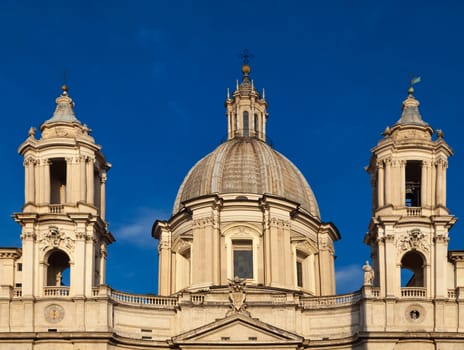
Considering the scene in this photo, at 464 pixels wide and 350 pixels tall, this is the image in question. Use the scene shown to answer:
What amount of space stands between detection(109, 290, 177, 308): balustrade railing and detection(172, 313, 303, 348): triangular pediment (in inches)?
97.6

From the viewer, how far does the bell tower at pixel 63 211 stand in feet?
222

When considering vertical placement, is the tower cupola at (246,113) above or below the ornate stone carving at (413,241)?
above

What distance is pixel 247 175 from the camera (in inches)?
3123

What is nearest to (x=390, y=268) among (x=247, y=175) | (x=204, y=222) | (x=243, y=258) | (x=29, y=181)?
(x=243, y=258)

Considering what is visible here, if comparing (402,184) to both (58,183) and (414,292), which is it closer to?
(414,292)

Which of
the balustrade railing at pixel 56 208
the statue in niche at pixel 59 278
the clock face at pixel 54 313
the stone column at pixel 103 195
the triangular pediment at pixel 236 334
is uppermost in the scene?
the stone column at pixel 103 195

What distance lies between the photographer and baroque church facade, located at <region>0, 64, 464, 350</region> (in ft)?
220

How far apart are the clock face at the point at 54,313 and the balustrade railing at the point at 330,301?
13.5m

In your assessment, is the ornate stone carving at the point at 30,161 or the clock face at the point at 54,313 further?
the ornate stone carving at the point at 30,161

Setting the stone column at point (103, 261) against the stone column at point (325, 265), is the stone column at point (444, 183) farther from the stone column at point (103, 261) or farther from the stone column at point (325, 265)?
the stone column at point (103, 261)

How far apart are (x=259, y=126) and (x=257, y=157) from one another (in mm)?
4761

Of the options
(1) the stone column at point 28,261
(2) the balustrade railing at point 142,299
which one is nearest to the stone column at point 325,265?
(2) the balustrade railing at point 142,299

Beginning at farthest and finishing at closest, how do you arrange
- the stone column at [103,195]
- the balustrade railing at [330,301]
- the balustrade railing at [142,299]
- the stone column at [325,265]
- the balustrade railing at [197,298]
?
the stone column at [325,265] < the stone column at [103,195] < the balustrade railing at [197,298] < the balustrade railing at [330,301] < the balustrade railing at [142,299]

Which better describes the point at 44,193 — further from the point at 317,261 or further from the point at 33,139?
the point at 317,261
